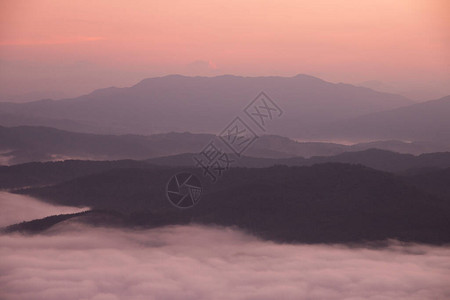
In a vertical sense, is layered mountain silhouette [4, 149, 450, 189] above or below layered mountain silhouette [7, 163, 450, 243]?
above

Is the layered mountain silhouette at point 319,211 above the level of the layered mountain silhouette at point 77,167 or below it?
below

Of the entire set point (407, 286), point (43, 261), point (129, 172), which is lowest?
point (407, 286)

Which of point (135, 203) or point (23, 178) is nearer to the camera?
point (135, 203)

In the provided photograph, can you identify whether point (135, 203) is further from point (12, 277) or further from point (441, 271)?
point (441, 271)

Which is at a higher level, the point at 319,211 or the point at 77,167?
the point at 77,167

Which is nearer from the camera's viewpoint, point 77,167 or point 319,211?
point 319,211

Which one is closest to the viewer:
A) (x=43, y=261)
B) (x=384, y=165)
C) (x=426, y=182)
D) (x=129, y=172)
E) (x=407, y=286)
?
(x=407, y=286)

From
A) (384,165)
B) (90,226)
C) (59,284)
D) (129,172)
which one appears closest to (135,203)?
(129,172)

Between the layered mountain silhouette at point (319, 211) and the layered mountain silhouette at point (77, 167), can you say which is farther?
the layered mountain silhouette at point (77, 167)

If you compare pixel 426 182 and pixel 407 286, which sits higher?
pixel 426 182

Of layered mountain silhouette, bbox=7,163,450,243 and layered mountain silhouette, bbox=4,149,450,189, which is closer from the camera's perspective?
layered mountain silhouette, bbox=7,163,450,243

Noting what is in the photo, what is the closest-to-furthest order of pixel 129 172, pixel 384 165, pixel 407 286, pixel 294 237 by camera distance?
pixel 407 286 < pixel 294 237 < pixel 129 172 < pixel 384 165
